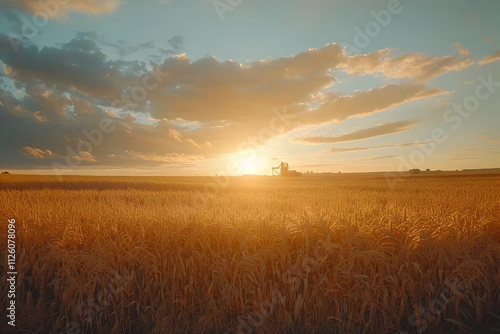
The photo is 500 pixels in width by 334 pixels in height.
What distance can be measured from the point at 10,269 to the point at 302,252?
496 cm

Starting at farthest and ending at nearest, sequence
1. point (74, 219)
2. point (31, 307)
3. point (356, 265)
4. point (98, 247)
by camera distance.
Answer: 1. point (74, 219)
2. point (98, 247)
3. point (356, 265)
4. point (31, 307)

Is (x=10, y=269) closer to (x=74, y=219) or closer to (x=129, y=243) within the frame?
(x=74, y=219)

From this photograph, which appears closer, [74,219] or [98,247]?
[98,247]

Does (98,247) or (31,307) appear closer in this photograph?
(31,307)

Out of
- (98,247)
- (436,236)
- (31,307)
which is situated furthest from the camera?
(436,236)

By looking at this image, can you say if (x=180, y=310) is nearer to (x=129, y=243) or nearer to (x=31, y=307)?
(x=129, y=243)

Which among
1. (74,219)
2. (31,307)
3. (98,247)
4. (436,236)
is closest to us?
(31,307)

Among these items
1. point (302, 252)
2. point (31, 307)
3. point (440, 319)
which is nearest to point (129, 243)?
point (31, 307)

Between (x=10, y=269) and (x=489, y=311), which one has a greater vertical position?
(x=10, y=269)

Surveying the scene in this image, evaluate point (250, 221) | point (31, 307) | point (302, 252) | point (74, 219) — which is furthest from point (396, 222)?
point (74, 219)

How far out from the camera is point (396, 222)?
5176 mm

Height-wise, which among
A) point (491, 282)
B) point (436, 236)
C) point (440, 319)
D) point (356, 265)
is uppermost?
point (436, 236)

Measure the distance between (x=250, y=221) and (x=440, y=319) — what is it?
335cm

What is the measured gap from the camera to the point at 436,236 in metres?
4.96
